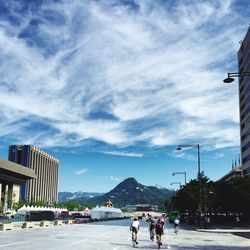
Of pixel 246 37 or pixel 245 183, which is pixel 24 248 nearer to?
pixel 245 183

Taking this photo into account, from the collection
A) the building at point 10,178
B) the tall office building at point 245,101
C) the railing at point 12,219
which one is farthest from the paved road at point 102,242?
the building at point 10,178

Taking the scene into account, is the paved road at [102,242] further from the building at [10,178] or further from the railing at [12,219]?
the building at [10,178]

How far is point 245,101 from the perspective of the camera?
115 metres

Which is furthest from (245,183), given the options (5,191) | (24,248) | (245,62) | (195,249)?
(5,191)

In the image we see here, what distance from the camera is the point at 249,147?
109125 mm

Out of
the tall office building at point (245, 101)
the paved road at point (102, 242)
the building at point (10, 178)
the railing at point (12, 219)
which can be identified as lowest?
the paved road at point (102, 242)

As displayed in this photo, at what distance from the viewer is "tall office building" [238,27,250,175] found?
110000 millimetres

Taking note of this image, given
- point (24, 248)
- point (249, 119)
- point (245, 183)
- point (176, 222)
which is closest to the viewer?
point (24, 248)

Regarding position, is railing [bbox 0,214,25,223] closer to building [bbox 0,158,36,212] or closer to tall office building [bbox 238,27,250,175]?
building [bbox 0,158,36,212]

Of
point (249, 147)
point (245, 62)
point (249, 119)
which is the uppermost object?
point (245, 62)

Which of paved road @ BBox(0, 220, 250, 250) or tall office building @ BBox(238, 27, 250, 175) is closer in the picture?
paved road @ BBox(0, 220, 250, 250)

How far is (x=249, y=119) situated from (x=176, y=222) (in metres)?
74.9

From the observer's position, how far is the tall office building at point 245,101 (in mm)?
110000

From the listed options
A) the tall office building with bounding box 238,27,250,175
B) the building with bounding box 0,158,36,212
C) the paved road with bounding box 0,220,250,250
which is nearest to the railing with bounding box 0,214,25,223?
the paved road with bounding box 0,220,250,250
